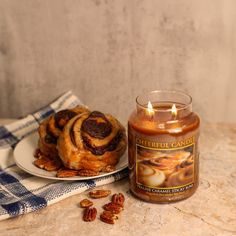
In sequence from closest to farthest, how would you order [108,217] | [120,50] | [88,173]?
[108,217], [88,173], [120,50]

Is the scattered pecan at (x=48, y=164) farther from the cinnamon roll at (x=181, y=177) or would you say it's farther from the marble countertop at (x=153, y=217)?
the cinnamon roll at (x=181, y=177)

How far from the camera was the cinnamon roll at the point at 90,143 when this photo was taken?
0.89 m

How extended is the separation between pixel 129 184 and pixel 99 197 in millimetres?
63


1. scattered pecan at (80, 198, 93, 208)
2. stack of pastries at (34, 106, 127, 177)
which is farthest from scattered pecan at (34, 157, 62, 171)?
scattered pecan at (80, 198, 93, 208)

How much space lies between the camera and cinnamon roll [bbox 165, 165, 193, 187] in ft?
2.69

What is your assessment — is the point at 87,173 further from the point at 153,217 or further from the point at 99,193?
the point at 153,217

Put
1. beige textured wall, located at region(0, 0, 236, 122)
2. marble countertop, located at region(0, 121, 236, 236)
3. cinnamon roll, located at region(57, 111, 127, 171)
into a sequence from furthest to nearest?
beige textured wall, located at region(0, 0, 236, 122)
cinnamon roll, located at region(57, 111, 127, 171)
marble countertop, located at region(0, 121, 236, 236)

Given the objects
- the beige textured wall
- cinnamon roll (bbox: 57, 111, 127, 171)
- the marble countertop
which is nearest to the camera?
the marble countertop

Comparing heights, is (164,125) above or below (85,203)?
above

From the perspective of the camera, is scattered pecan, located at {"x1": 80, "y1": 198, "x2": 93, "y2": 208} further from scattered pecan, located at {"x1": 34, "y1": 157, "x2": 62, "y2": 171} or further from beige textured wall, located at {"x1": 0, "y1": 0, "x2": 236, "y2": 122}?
beige textured wall, located at {"x1": 0, "y1": 0, "x2": 236, "y2": 122}

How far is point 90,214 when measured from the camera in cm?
81

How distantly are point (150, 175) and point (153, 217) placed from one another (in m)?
0.07

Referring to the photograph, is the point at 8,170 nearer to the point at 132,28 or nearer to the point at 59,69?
the point at 59,69

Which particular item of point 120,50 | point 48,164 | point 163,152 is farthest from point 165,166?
point 120,50
